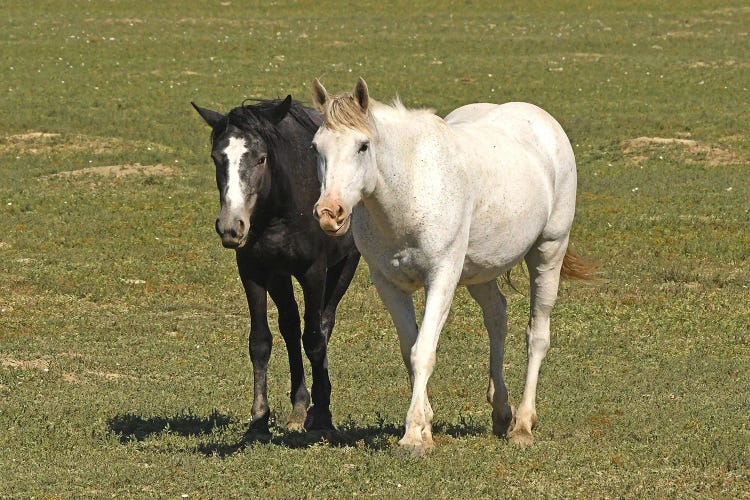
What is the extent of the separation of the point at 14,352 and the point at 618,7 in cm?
4519

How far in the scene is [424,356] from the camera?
30.9 feet

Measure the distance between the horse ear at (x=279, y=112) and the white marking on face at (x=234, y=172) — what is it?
22.4 inches

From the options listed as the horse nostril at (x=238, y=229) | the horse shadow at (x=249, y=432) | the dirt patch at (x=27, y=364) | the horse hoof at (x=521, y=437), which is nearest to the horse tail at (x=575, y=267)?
the horse shadow at (x=249, y=432)

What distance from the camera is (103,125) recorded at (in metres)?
31.8

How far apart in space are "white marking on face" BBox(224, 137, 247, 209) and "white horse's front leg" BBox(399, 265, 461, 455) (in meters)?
1.54

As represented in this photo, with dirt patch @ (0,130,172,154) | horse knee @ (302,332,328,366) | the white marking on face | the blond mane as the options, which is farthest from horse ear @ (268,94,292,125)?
dirt patch @ (0,130,172,154)

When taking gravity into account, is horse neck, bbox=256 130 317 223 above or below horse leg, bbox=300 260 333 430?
above

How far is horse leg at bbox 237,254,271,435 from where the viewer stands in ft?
35.2

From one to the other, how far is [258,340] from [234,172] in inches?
61.9

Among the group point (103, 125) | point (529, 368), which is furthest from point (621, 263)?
point (103, 125)

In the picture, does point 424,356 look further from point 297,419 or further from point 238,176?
point 297,419

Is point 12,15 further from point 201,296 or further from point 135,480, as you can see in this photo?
point 135,480

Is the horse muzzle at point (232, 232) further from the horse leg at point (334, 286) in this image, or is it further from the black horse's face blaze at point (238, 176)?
the horse leg at point (334, 286)

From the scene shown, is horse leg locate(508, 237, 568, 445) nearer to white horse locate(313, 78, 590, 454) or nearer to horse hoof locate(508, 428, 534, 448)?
white horse locate(313, 78, 590, 454)
